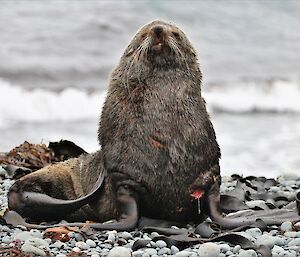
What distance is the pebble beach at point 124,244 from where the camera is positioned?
563cm

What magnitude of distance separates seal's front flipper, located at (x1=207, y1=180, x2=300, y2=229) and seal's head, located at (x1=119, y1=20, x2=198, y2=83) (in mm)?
Result: 933

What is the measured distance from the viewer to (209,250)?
5.59 metres

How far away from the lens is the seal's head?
21.9 feet

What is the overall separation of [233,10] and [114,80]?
1883cm

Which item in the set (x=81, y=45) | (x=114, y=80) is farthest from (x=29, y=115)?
(x=114, y=80)

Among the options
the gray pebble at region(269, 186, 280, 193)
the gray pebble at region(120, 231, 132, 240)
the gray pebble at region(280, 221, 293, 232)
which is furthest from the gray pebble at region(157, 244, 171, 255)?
Answer: the gray pebble at region(269, 186, 280, 193)

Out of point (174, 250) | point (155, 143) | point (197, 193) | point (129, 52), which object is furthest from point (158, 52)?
point (174, 250)

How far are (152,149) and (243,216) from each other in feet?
2.71

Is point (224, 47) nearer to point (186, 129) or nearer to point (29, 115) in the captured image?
point (29, 115)

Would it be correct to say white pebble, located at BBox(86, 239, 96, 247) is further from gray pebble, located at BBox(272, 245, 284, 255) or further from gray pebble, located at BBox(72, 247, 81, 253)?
gray pebble, located at BBox(272, 245, 284, 255)

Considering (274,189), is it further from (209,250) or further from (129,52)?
(209,250)

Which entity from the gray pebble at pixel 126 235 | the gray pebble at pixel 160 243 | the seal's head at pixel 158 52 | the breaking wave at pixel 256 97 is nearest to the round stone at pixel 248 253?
the gray pebble at pixel 160 243

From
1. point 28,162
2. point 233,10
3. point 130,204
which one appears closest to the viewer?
point 130,204

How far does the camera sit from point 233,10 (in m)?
25.4
